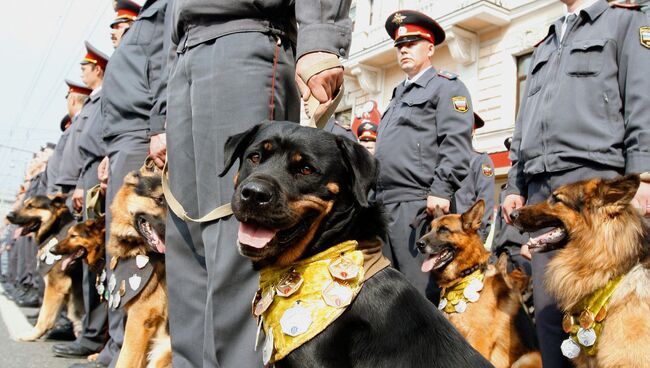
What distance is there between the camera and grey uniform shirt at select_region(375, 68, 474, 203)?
4.34m

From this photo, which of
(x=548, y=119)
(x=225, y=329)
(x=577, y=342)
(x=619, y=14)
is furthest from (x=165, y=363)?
(x=619, y=14)

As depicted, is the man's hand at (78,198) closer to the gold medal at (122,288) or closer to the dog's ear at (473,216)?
the gold medal at (122,288)

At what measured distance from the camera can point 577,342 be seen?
3.11m

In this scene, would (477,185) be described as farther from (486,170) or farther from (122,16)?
(122,16)

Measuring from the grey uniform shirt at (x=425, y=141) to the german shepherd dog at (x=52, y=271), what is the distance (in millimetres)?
3564

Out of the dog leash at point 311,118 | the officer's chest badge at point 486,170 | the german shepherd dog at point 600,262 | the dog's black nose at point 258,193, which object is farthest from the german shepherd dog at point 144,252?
the officer's chest badge at point 486,170

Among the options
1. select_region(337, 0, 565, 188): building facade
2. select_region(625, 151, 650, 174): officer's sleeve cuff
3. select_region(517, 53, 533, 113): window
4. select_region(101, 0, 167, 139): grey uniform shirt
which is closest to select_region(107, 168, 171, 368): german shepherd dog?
select_region(101, 0, 167, 139): grey uniform shirt

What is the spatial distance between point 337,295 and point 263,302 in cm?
32

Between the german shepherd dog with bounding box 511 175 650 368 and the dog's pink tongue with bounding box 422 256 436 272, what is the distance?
1.40m

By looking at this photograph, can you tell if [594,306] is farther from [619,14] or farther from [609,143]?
[619,14]

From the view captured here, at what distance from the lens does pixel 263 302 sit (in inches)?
88.2

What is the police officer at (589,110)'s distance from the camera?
10.2 ft

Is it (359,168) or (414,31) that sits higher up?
(359,168)

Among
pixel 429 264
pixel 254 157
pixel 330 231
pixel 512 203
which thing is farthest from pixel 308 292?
pixel 429 264
